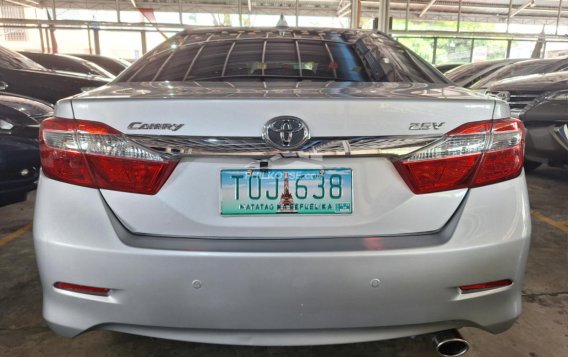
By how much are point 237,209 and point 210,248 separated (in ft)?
0.45

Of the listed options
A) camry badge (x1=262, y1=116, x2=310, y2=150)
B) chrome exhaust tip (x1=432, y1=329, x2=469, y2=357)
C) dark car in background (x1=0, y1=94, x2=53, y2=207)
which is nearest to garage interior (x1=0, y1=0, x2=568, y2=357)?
dark car in background (x1=0, y1=94, x2=53, y2=207)

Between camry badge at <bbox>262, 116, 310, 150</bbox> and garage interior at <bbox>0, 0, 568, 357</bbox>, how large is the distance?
106 centimetres

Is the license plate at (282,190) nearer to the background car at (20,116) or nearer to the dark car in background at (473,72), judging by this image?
the background car at (20,116)

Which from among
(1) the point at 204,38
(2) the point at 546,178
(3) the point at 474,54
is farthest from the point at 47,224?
(3) the point at 474,54

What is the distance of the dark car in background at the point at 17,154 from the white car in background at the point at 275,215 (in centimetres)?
214

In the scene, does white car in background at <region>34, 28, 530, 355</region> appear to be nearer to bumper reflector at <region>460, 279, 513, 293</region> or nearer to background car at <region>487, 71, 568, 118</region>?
bumper reflector at <region>460, 279, 513, 293</region>

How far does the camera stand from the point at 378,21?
10680 millimetres

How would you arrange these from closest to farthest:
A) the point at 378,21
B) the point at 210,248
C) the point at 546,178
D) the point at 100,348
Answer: the point at 210,248, the point at 100,348, the point at 546,178, the point at 378,21

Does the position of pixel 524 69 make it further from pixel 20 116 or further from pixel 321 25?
pixel 20 116

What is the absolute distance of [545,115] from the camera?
4051 millimetres

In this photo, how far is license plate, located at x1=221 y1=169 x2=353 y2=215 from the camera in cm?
131

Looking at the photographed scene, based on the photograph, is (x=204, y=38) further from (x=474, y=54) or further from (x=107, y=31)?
(x=474, y=54)

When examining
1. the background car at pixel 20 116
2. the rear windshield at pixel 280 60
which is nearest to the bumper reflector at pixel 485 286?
the rear windshield at pixel 280 60

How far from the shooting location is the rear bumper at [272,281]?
1303mm
